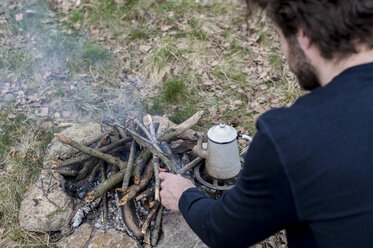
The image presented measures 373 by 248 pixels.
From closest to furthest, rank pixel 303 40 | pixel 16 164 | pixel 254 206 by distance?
1. pixel 254 206
2. pixel 303 40
3. pixel 16 164

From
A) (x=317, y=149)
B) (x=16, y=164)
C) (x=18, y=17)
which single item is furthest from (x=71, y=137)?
(x=18, y=17)

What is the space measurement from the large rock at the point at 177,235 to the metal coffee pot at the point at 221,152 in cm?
50

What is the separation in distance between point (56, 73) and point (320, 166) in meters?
4.75

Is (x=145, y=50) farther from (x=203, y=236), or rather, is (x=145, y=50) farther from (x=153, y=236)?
(x=203, y=236)

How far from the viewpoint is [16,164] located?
12.0 feet

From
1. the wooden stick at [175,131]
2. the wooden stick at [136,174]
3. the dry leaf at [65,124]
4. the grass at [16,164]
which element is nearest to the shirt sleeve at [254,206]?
the wooden stick at [136,174]

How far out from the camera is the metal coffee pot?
102 inches

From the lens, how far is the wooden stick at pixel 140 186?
259 cm

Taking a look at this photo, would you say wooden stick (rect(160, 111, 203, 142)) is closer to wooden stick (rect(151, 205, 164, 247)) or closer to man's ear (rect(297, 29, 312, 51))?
wooden stick (rect(151, 205, 164, 247))

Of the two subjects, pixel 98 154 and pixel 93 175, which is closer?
pixel 98 154

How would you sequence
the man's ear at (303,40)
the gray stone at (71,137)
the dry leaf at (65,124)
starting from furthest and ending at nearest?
1. the dry leaf at (65,124)
2. the gray stone at (71,137)
3. the man's ear at (303,40)

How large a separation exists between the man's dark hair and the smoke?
2702 mm

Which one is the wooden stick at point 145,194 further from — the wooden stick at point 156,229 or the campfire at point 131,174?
the wooden stick at point 156,229

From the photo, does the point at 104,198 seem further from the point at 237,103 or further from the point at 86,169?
the point at 237,103
